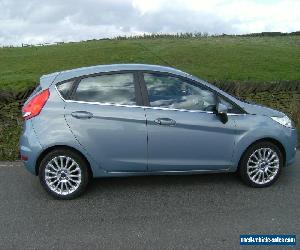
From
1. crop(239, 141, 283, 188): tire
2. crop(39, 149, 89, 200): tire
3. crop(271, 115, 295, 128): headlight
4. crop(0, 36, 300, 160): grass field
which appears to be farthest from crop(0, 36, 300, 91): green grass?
crop(39, 149, 89, 200): tire

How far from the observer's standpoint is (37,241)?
14.3 feet

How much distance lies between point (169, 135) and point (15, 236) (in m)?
2.10

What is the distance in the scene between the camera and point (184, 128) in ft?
17.9

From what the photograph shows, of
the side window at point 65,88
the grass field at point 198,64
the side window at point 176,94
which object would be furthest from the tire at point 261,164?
the grass field at point 198,64

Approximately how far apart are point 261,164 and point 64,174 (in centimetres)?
251

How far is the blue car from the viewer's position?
5.34m

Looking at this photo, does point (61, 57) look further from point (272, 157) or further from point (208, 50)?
point (272, 157)

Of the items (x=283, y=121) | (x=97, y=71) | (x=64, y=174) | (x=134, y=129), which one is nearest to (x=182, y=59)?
(x=283, y=121)

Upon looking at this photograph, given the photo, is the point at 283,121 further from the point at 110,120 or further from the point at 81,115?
the point at 81,115

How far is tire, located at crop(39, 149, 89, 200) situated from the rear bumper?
114 mm

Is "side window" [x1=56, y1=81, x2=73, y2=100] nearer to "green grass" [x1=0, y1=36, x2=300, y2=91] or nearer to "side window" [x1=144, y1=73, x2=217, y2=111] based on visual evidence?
"side window" [x1=144, y1=73, x2=217, y2=111]

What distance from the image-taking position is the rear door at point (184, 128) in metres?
5.42

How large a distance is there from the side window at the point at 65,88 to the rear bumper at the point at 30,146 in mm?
532

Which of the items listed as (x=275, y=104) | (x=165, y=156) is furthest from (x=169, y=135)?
(x=275, y=104)
